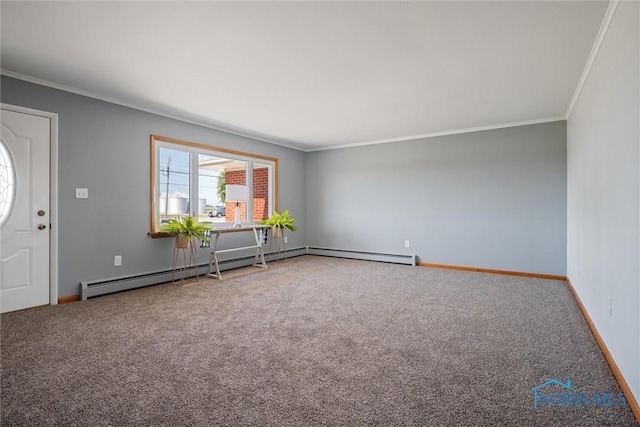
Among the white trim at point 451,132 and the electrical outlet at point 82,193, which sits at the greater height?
the white trim at point 451,132

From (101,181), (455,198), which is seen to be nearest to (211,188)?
(101,181)

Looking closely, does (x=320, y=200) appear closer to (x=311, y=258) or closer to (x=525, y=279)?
(x=311, y=258)

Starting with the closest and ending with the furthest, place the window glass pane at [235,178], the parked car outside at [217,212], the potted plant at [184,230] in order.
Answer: the potted plant at [184,230] < the parked car outside at [217,212] < the window glass pane at [235,178]

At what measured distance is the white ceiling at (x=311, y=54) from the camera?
225 cm

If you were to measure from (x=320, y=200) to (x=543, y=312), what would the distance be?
4.63 m

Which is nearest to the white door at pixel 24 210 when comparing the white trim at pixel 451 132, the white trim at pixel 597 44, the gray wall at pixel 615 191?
the white trim at pixel 451 132

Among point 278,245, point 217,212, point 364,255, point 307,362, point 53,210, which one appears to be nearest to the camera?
point 307,362

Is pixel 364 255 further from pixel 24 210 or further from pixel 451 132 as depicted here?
pixel 24 210

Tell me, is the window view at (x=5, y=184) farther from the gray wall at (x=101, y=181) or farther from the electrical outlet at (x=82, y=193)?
the electrical outlet at (x=82, y=193)

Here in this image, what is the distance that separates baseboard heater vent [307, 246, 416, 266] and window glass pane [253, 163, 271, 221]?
142cm

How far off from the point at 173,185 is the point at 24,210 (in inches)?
69.0

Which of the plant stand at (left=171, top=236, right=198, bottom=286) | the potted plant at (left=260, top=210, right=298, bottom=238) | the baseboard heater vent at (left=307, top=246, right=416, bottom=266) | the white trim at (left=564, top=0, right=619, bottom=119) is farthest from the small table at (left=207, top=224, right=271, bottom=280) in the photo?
the white trim at (left=564, top=0, right=619, bottom=119)

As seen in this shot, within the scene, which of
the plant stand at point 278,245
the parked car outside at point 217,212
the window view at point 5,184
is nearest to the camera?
the window view at point 5,184

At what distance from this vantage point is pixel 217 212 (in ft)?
18.4
